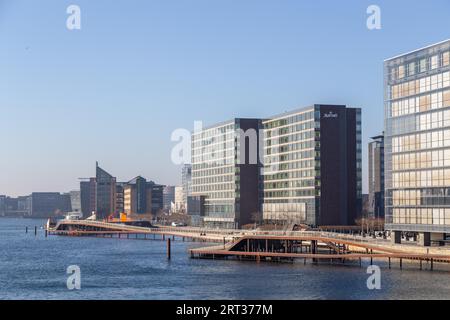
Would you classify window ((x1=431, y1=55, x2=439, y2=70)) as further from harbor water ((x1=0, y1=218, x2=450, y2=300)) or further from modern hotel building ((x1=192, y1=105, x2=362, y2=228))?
modern hotel building ((x1=192, y1=105, x2=362, y2=228))

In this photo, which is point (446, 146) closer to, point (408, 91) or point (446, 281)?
point (408, 91)

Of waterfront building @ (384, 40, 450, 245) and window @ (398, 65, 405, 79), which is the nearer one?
waterfront building @ (384, 40, 450, 245)

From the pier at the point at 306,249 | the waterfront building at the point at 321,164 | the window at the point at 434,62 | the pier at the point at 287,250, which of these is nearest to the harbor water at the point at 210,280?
the pier at the point at 306,249

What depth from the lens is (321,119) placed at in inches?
6742

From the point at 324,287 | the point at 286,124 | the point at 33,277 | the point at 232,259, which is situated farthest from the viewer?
the point at 286,124

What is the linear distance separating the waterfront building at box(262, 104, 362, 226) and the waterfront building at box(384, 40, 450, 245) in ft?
191

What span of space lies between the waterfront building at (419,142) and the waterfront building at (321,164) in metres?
58.3

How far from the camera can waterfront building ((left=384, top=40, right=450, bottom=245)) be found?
332 feet

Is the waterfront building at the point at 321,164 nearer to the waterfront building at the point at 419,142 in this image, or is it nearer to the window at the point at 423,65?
the waterfront building at the point at 419,142

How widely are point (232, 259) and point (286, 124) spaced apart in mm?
71318

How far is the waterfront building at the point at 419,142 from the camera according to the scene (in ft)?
332

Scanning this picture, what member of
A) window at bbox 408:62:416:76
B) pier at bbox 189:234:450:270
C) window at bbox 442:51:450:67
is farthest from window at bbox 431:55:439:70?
pier at bbox 189:234:450:270
